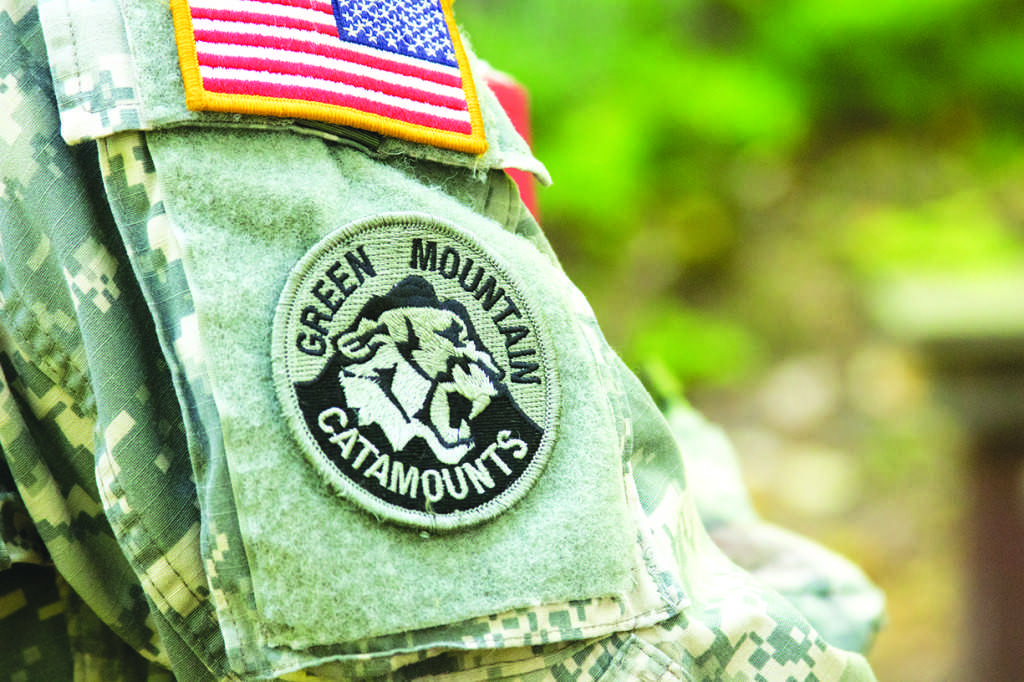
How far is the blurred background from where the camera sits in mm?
2590

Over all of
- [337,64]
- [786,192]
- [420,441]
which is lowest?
[420,441]

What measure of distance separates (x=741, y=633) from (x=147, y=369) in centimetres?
35

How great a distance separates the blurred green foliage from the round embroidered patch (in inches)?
88.1

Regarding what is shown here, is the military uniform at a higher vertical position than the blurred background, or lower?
lower

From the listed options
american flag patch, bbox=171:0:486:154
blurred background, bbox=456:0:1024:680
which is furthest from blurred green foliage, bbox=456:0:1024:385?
american flag patch, bbox=171:0:486:154

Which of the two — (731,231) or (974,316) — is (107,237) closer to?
(974,316)

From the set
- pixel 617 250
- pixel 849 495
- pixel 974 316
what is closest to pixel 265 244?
pixel 974 316

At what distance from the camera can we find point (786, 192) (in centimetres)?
306

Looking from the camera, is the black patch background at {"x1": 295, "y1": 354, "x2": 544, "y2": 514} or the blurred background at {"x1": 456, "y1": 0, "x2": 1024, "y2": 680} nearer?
the black patch background at {"x1": 295, "y1": 354, "x2": 544, "y2": 514}

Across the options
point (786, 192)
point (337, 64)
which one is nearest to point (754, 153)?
point (786, 192)

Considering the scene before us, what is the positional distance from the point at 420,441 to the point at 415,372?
3 centimetres

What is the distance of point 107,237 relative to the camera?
1.60 ft

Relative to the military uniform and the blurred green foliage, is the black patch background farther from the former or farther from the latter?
the blurred green foliage

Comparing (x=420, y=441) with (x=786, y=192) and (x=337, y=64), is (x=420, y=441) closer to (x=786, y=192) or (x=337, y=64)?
(x=337, y=64)
